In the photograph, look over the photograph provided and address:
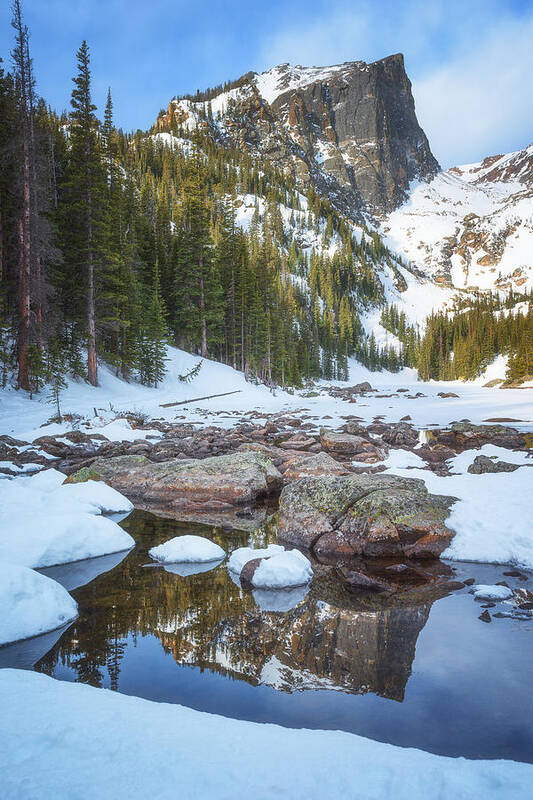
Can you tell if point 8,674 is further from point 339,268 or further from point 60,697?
point 339,268

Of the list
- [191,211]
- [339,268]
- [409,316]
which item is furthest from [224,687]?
[409,316]

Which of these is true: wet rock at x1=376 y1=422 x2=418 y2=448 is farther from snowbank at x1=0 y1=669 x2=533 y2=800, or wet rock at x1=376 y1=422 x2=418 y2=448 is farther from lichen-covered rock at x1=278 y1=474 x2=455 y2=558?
snowbank at x1=0 y1=669 x2=533 y2=800

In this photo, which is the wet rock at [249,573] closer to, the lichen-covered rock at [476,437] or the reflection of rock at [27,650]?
the reflection of rock at [27,650]

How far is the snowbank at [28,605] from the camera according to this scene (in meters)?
4.21

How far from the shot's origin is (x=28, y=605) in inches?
174

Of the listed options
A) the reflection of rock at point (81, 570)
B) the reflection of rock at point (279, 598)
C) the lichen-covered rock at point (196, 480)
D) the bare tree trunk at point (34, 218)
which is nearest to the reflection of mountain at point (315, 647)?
the reflection of rock at point (279, 598)

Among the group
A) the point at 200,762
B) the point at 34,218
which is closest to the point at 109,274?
the point at 34,218

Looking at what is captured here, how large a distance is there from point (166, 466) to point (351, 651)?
7677 mm

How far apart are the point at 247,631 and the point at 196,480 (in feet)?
19.4

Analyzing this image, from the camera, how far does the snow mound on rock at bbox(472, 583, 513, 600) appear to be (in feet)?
A: 17.0

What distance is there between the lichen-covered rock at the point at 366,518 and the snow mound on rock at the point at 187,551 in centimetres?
152

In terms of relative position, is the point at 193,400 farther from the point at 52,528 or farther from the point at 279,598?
the point at 279,598

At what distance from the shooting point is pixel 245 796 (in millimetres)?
2070

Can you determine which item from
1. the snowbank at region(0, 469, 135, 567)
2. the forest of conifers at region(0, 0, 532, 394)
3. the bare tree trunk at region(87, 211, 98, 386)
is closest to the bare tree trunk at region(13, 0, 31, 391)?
the forest of conifers at region(0, 0, 532, 394)
